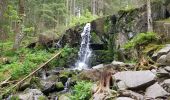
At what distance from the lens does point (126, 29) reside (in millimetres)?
20172

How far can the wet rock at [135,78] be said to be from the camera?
10.5 m

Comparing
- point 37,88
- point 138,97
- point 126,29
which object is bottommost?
point 37,88

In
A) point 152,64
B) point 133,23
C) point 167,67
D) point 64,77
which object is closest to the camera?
point 167,67

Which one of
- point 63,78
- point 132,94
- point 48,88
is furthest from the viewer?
point 63,78

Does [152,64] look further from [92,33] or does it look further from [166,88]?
[92,33]

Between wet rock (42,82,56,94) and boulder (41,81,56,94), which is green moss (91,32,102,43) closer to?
boulder (41,81,56,94)

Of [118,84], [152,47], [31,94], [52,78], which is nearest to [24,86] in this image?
[31,94]

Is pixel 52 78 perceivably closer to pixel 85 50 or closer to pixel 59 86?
pixel 59 86

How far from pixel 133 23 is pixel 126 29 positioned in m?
0.60

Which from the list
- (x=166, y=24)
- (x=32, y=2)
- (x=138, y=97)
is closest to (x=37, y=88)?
(x=138, y=97)

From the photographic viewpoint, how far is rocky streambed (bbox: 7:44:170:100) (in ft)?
33.0

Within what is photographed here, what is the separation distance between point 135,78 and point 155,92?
112 cm

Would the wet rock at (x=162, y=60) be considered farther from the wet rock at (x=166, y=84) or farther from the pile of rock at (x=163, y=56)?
the wet rock at (x=166, y=84)

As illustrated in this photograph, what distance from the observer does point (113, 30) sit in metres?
21.4
